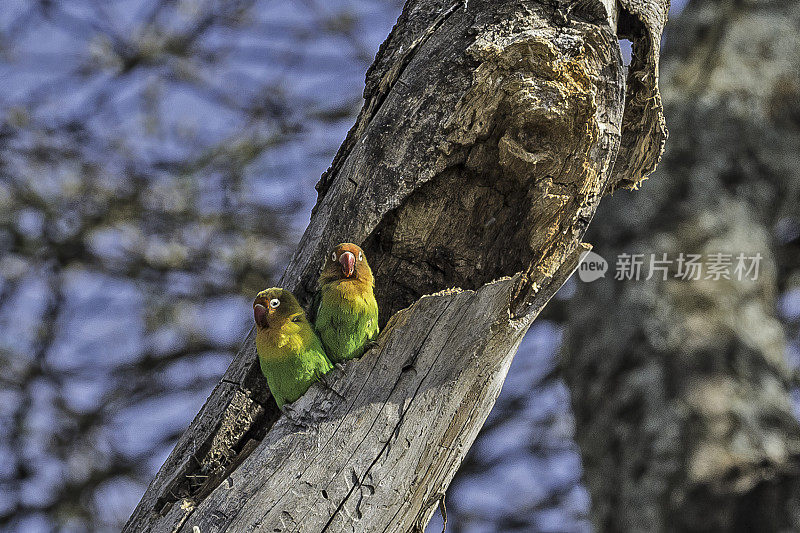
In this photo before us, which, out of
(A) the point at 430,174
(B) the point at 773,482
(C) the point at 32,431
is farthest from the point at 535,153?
(C) the point at 32,431

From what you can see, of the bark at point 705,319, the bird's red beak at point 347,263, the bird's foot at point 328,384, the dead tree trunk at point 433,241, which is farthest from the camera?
the bark at point 705,319

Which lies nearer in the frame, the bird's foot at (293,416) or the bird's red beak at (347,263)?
the bird's foot at (293,416)

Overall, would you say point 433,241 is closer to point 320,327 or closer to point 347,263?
point 347,263

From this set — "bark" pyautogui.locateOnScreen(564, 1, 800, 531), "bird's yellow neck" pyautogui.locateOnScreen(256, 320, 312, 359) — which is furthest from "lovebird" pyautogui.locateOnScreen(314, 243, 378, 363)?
"bark" pyautogui.locateOnScreen(564, 1, 800, 531)

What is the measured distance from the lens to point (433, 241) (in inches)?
98.1

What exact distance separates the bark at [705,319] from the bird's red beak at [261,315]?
3.07m

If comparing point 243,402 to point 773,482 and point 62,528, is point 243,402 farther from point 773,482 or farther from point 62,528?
point 62,528

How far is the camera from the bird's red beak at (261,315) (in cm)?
231

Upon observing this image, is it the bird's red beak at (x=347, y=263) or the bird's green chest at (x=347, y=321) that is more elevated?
the bird's red beak at (x=347, y=263)

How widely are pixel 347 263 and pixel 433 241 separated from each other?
38 centimetres

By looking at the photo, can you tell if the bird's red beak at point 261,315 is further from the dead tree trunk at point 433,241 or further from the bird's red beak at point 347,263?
the bird's red beak at point 347,263

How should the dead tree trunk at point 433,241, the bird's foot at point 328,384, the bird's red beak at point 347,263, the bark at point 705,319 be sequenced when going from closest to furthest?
the dead tree trunk at point 433,241
the bird's foot at point 328,384
the bird's red beak at point 347,263
the bark at point 705,319

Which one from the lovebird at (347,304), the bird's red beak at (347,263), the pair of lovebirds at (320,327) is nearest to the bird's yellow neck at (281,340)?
the pair of lovebirds at (320,327)

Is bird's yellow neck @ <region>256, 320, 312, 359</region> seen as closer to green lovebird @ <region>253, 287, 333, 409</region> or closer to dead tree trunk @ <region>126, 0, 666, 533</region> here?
green lovebird @ <region>253, 287, 333, 409</region>
